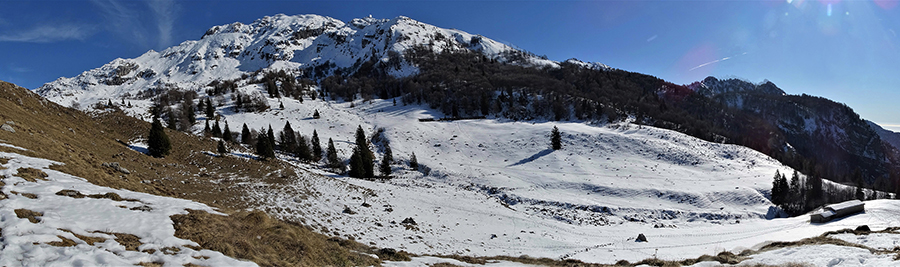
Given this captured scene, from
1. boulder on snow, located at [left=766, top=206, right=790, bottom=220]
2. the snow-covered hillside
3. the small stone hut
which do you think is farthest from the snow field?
boulder on snow, located at [left=766, top=206, right=790, bottom=220]

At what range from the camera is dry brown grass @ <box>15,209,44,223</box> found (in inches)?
324

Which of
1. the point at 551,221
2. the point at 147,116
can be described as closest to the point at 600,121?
the point at 551,221

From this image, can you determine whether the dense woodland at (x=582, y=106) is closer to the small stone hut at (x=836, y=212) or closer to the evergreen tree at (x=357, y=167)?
the evergreen tree at (x=357, y=167)

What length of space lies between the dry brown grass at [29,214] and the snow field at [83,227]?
0.08 m

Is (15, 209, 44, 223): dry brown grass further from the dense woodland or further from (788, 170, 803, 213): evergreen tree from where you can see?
(788, 170, 803, 213): evergreen tree

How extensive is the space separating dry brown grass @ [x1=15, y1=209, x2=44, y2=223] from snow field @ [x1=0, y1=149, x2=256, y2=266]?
0.28ft

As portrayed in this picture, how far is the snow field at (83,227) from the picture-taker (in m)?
6.95

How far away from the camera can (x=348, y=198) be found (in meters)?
28.2

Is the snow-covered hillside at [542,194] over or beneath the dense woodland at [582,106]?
beneath

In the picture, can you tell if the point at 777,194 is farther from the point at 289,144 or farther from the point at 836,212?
the point at 289,144

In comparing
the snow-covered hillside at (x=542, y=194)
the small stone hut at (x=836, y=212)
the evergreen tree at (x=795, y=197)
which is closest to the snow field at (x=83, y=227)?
the snow-covered hillside at (x=542, y=194)

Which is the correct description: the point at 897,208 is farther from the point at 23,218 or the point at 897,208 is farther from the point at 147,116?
the point at 147,116

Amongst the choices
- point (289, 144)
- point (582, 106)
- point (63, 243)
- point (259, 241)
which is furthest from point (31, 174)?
point (582, 106)

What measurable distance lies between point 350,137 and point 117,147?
5691 centimetres
